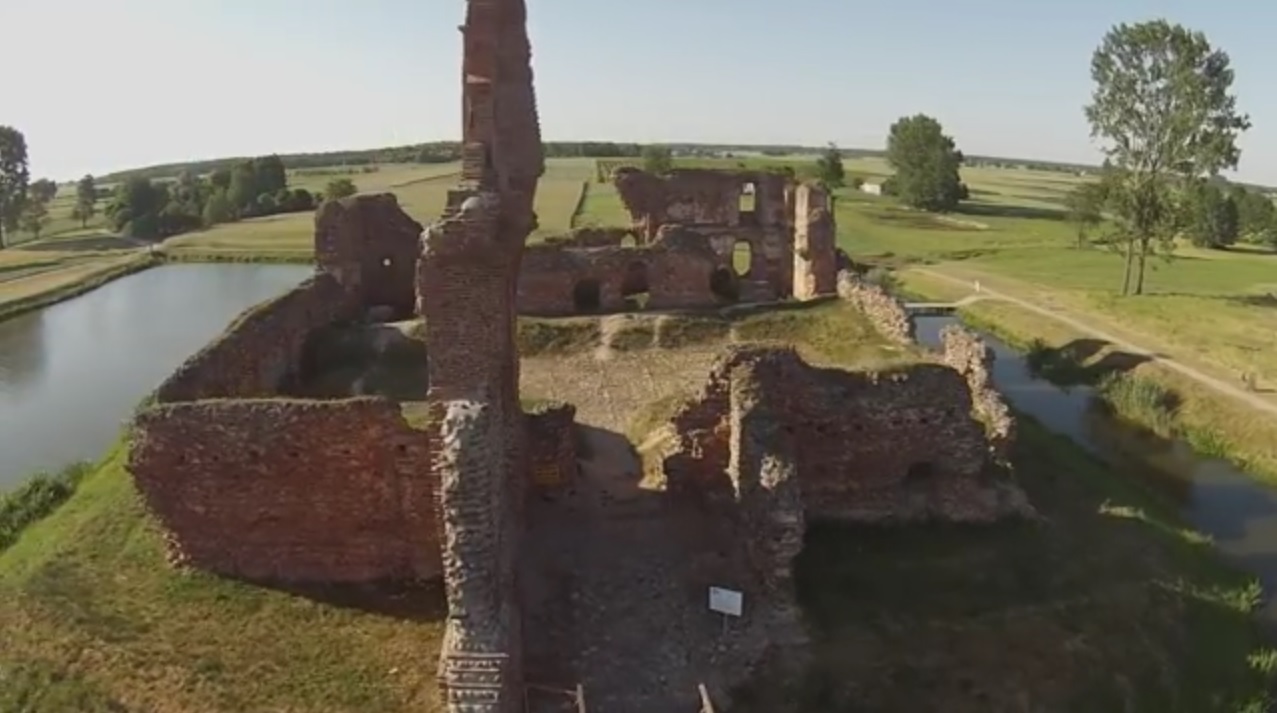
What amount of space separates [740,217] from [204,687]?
28097 millimetres

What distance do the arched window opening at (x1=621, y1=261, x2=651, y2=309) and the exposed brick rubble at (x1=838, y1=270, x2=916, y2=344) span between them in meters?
5.73

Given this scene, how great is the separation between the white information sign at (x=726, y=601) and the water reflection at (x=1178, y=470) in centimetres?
1024

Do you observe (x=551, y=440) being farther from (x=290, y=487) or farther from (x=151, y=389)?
(x=151, y=389)

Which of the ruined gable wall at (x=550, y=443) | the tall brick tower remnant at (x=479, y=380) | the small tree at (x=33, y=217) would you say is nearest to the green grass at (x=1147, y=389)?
the ruined gable wall at (x=550, y=443)

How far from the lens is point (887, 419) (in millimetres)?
16250

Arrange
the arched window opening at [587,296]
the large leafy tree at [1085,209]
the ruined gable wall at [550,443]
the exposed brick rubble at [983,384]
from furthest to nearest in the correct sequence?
the large leafy tree at [1085,209] → the arched window opening at [587,296] → the exposed brick rubble at [983,384] → the ruined gable wall at [550,443]

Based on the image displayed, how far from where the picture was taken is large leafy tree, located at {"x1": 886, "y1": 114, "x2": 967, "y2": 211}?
91.1 m

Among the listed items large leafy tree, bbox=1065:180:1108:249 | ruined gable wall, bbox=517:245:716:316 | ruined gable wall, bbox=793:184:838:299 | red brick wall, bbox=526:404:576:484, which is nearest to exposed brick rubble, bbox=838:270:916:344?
ruined gable wall, bbox=793:184:838:299

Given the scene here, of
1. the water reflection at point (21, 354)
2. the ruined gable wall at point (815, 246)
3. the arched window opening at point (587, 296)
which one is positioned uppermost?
the ruined gable wall at point (815, 246)

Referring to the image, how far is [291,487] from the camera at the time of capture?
1394 cm

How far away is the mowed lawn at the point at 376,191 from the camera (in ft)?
226

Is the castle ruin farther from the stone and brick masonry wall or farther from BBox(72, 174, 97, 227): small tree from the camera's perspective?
BBox(72, 174, 97, 227): small tree

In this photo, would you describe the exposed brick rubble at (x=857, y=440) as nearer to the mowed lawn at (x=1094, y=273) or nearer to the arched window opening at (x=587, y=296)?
the arched window opening at (x=587, y=296)

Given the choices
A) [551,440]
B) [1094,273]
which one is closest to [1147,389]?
[551,440]
